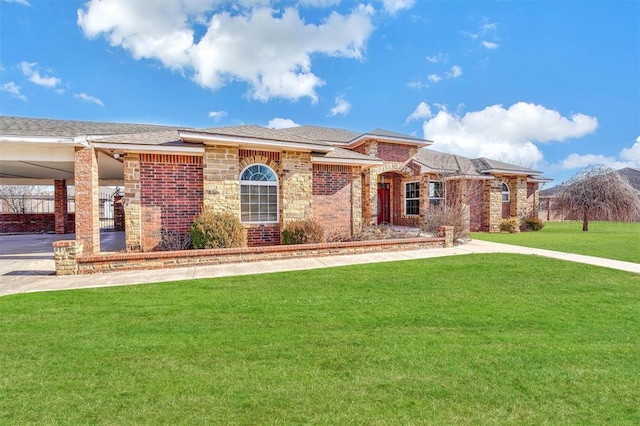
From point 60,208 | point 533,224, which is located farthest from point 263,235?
point 533,224

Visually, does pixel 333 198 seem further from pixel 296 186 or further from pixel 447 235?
pixel 447 235

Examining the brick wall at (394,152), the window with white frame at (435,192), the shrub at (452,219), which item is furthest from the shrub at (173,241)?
the window with white frame at (435,192)

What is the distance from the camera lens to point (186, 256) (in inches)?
332

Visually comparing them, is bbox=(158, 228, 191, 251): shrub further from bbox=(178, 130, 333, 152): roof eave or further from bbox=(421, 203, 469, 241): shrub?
bbox=(421, 203, 469, 241): shrub

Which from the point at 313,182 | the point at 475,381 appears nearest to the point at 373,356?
the point at 475,381

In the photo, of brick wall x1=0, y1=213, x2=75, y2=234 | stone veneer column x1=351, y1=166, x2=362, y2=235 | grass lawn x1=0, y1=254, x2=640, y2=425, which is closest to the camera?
grass lawn x1=0, y1=254, x2=640, y2=425

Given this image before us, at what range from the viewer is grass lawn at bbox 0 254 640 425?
2.72 meters

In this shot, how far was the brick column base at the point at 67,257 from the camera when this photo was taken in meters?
7.48

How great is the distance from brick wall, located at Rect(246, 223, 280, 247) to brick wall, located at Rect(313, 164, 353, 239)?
1.75 m

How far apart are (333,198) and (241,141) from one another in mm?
4460

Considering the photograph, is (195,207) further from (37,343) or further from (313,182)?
(37,343)

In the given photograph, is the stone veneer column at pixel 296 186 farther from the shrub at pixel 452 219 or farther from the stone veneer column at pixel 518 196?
the stone veneer column at pixel 518 196

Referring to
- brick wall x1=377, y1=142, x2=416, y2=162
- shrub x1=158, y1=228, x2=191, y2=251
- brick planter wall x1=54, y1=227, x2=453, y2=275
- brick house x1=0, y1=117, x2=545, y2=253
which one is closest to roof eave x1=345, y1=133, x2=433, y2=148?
brick wall x1=377, y1=142, x2=416, y2=162

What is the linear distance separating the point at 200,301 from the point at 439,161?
19.2m
